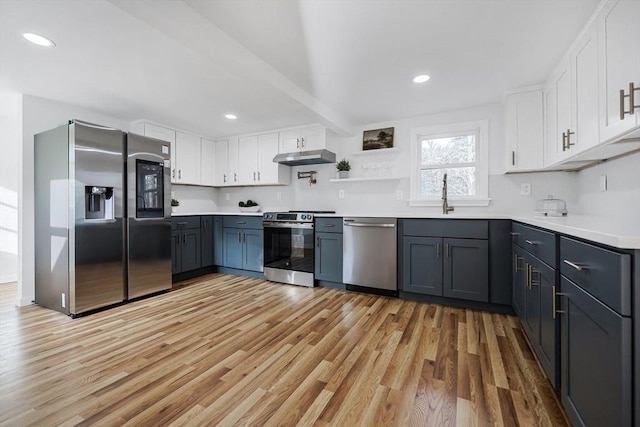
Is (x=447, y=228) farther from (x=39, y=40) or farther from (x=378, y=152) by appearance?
(x=39, y=40)

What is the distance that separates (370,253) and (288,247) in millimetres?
1156

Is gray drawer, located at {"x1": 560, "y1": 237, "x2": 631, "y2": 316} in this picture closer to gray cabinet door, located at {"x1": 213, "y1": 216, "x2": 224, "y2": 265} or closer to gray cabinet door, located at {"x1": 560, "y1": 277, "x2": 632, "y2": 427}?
gray cabinet door, located at {"x1": 560, "y1": 277, "x2": 632, "y2": 427}

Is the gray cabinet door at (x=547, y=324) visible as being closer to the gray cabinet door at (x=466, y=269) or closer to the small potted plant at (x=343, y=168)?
the gray cabinet door at (x=466, y=269)

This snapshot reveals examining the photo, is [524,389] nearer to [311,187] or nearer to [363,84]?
[363,84]

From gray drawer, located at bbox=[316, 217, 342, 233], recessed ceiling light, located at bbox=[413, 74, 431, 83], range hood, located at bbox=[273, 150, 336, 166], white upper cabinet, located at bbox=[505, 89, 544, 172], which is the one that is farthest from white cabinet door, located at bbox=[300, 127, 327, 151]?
white upper cabinet, located at bbox=[505, 89, 544, 172]

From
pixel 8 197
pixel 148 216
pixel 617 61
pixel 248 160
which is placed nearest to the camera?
pixel 617 61

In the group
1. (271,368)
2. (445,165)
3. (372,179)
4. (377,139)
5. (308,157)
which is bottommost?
(271,368)

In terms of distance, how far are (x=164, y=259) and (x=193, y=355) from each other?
1801 mm

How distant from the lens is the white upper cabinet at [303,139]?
12.9 ft

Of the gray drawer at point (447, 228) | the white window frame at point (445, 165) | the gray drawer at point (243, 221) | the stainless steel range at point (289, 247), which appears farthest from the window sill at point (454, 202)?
the gray drawer at point (243, 221)

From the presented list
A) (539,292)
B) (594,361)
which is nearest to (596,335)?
(594,361)

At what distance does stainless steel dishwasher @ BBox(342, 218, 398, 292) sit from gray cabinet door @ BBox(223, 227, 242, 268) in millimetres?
1689

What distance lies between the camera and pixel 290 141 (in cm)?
415

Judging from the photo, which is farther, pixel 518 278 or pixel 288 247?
pixel 288 247
